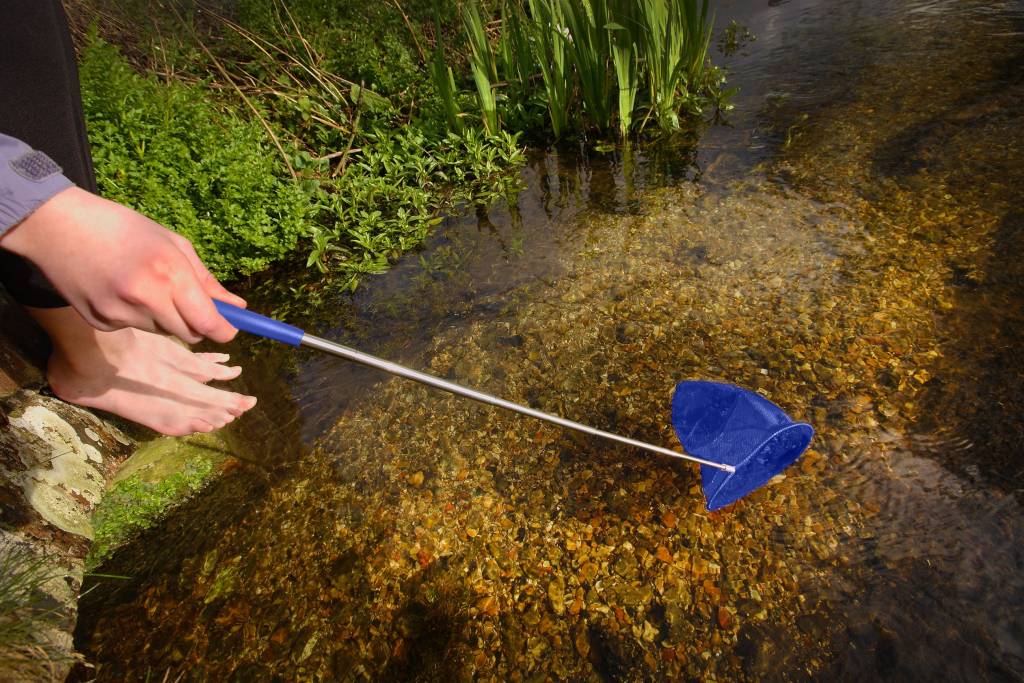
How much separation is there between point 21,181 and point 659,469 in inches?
69.7

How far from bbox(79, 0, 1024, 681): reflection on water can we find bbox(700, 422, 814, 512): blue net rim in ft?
0.26

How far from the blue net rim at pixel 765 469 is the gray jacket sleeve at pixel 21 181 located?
5.69ft

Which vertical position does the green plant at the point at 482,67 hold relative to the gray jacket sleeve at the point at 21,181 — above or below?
below

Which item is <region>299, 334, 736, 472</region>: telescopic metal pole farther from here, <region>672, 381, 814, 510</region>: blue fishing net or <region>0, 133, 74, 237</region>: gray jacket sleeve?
<region>0, 133, 74, 237</region>: gray jacket sleeve

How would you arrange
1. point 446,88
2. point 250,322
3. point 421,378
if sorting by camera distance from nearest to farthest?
point 250,322
point 421,378
point 446,88

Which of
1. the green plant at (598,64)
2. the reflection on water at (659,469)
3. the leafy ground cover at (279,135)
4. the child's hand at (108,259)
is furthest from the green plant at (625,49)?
the child's hand at (108,259)

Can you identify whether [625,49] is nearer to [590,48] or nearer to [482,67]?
[590,48]

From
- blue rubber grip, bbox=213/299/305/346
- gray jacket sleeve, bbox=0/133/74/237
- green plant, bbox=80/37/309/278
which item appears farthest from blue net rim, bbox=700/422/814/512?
green plant, bbox=80/37/309/278

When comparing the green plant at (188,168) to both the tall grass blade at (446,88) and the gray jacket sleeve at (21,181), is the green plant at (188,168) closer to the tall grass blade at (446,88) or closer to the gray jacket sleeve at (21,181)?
the tall grass blade at (446,88)

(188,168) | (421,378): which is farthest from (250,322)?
(188,168)

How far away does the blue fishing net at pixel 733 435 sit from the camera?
1.57 metres

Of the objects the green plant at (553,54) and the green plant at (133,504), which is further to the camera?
the green plant at (553,54)

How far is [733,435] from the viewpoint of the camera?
1.67 metres

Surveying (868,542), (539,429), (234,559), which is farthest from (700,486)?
(234,559)
